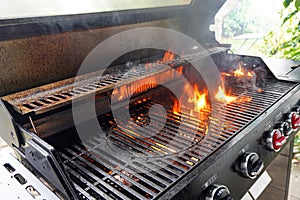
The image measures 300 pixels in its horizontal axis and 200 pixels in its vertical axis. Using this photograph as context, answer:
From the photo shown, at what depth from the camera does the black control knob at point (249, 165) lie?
32.7 inches

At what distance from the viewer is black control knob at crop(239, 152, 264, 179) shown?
83 cm

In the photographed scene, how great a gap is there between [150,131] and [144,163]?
204 mm

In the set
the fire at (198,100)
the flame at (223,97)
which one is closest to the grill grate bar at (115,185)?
the fire at (198,100)

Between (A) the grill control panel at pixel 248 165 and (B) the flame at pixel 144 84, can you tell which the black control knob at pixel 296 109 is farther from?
(B) the flame at pixel 144 84

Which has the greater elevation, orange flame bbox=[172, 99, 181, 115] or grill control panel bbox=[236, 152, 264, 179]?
orange flame bbox=[172, 99, 181, 115]

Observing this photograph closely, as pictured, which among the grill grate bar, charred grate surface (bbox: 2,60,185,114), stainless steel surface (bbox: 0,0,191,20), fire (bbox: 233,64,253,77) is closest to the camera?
the grill grate bar

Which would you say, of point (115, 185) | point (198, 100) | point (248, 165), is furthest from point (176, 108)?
point (115, 185)

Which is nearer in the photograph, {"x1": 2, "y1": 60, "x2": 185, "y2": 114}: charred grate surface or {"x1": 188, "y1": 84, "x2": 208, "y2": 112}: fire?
{"x1": 2, "y1": 60, "x2": 185, "y2": 114}: charred grate surface

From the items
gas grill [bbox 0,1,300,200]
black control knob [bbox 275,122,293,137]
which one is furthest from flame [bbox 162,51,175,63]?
black control knob [bbox 275,122,293,137]

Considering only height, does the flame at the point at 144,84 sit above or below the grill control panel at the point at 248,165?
above

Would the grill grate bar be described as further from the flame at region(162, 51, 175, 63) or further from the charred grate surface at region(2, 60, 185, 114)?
the flame at region(162, 51, 175, 63)

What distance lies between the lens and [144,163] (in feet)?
2.51

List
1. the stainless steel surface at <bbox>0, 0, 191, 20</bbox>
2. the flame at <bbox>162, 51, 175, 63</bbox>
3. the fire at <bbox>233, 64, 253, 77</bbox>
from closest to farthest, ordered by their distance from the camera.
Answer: the stainless steel surface at <bbox>0, 0, 191, 20</bbox>
the flame at <bbox>162, 51, 175, 63</bbox>
the fire at <bbox>233, 64, 253, 77</bbox>

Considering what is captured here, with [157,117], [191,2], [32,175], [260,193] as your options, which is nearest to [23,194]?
[32,175]
